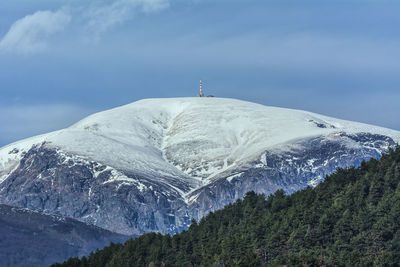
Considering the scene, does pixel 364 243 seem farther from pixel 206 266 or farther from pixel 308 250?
pixel 206 266

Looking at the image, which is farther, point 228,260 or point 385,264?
point 228,260

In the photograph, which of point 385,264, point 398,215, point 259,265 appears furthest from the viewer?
point 398,215

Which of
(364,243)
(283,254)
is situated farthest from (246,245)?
(364,243)

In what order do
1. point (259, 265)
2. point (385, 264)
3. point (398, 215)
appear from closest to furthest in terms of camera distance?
point (385, 264) → point (259, 265) → point (398, 215)

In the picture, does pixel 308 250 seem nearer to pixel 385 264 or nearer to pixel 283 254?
pixel 283 254

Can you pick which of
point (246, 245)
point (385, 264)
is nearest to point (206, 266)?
point (246, 245)

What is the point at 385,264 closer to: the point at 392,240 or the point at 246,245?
the point at 392,240

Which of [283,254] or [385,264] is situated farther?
[283,254]

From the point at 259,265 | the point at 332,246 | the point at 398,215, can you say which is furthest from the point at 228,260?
the point at 398,215
